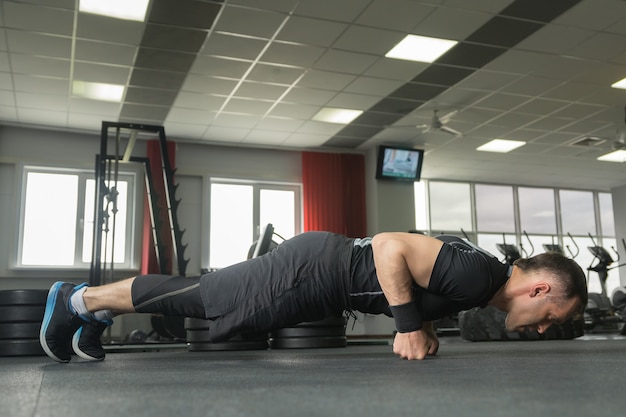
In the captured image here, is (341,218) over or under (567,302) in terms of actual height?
over

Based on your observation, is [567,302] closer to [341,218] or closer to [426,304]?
[426,304]

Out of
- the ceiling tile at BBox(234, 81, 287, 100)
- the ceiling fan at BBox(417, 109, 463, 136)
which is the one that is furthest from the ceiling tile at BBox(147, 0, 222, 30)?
the ceiling fan at BBox(417, 109, 463, 136)

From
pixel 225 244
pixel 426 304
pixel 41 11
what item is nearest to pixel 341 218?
pixel 225 244

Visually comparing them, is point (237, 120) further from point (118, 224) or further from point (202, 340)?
point (202, 340)

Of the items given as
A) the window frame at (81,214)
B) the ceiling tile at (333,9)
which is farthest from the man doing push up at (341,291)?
the window frame at (81,214)

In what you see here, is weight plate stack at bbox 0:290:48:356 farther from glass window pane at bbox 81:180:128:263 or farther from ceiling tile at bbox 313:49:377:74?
glass window pane at bbox 81:180:128:263

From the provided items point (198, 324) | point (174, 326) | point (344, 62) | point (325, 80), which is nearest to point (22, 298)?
point (198, 324)

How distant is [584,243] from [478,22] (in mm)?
7724

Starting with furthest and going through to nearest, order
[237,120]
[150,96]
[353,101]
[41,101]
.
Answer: [237,120]
[353,101]
[41,101]
[150,96]

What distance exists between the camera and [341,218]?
895 centimetres

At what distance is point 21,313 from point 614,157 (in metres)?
9.07

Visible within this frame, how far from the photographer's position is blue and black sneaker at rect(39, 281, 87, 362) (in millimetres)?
1988

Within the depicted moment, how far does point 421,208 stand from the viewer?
10.3m

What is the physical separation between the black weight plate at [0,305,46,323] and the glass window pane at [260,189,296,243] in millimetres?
6151
